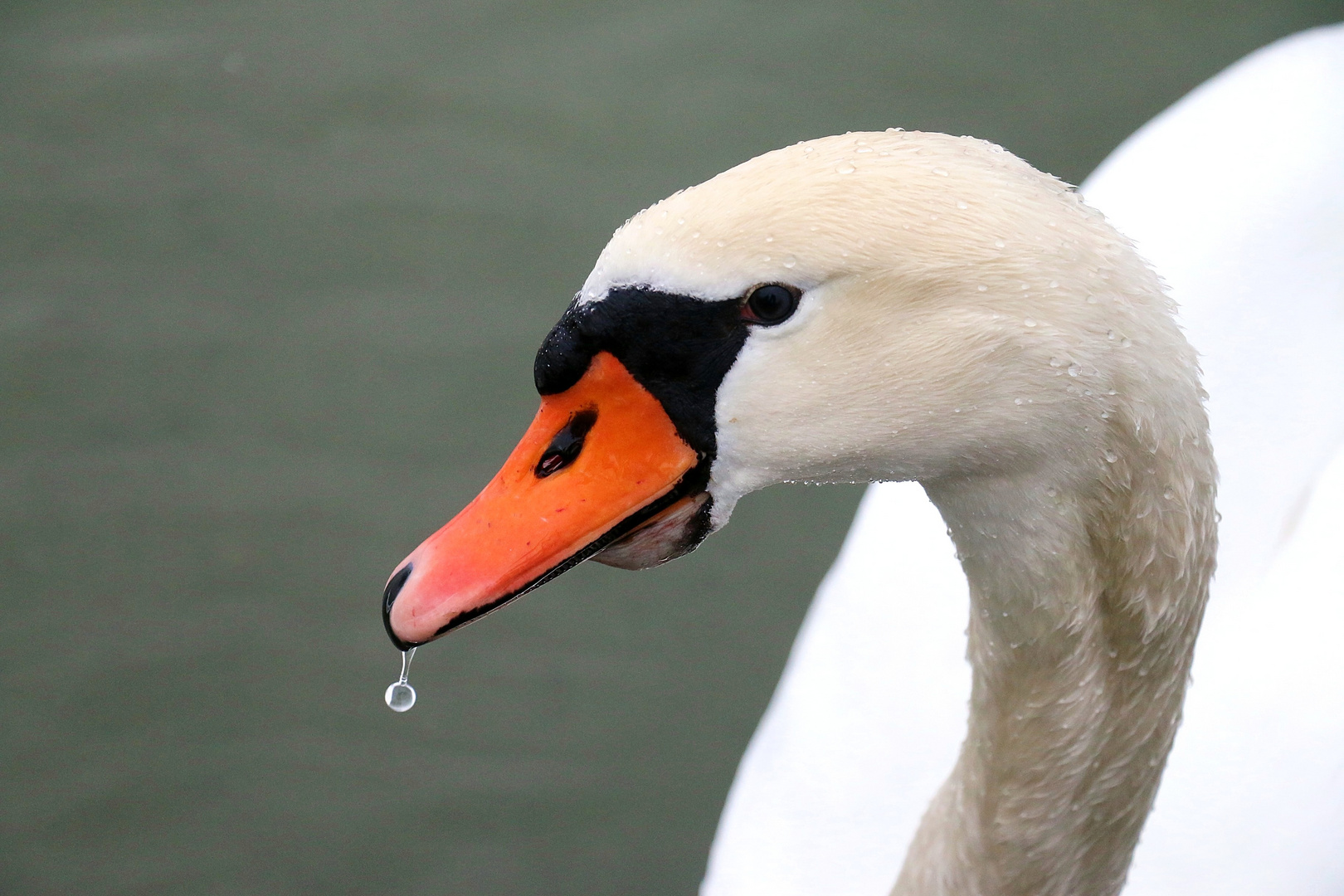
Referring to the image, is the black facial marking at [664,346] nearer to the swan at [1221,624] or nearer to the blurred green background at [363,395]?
the swan at [1221,624]

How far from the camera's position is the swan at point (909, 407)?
1595 millimetres

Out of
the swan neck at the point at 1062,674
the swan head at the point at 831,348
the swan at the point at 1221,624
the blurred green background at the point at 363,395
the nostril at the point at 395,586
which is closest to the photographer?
the swan head at the point at 831,348

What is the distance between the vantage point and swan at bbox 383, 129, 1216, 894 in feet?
5.23

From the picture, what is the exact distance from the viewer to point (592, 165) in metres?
Answer: 5.07

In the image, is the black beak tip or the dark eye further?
the black beak tip

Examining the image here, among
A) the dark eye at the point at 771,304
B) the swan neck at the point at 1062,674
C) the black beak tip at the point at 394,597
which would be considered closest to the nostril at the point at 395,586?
the black beak tip at the point at 394,597

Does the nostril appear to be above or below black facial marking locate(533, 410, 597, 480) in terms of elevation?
Result: below

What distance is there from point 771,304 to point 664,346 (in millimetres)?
156

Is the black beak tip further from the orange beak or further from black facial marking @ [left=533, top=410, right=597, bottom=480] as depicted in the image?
black facial marking @ [left=533, top=410, right=597, bottom=480]

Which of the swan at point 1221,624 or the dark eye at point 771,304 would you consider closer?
the dark eye at point 771,304

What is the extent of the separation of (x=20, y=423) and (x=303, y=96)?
64.7 inches

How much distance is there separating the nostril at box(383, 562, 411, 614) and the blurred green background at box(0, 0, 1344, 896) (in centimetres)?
218

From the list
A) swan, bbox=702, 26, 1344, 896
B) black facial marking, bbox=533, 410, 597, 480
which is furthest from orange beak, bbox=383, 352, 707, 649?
swan, bbox=702, 26, 1344, 896

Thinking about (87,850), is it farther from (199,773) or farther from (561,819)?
(561,819)
